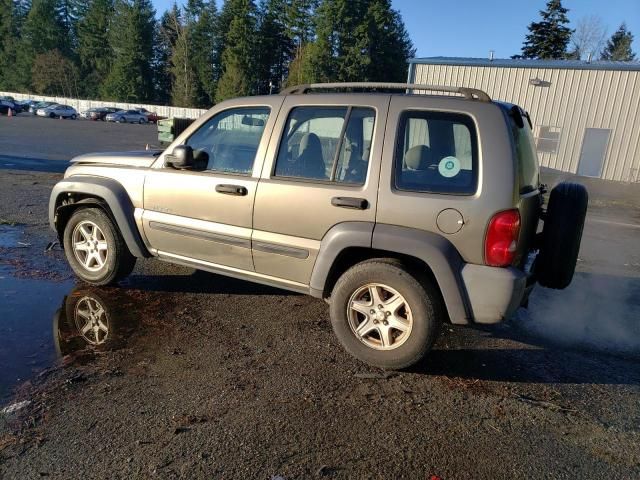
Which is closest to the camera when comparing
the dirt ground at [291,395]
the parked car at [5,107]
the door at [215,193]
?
the dirt ground at [291,395]

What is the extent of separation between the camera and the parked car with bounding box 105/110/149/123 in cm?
5109

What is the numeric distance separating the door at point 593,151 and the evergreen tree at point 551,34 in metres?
35.1

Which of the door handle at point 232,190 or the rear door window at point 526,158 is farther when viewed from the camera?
the door handle at point 232,190

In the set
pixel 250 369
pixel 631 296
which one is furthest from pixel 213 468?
pixel 631 296

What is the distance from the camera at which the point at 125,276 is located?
4.92 m

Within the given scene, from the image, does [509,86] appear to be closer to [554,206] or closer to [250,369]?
[554,206]

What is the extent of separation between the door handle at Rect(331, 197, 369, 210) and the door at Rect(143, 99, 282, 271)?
0.77m

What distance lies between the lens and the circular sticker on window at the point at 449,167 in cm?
330

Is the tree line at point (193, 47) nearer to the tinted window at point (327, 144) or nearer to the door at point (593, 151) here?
the door at point (593, 151)

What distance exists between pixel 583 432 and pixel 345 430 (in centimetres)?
148

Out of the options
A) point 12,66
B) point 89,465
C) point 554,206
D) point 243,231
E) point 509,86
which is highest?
point 12,66

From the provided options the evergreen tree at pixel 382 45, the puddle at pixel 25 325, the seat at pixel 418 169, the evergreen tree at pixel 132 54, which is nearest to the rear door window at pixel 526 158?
the seat at pixel 418 169

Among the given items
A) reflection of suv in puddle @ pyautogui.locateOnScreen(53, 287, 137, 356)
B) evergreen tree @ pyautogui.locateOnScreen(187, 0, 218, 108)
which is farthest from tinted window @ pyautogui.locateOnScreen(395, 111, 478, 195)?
evergreen tree @ pyautogui.locateOnScreen(187, 0, 218, 108)

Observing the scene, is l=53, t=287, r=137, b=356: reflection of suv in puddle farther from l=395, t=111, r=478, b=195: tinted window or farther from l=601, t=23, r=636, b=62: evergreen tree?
l=601, t=23, r=636, b=62: evergreen tree
